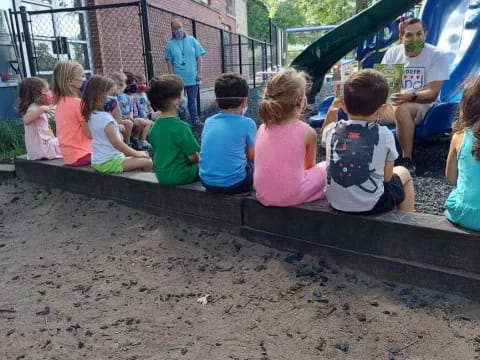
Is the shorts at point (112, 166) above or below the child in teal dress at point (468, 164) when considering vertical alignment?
below

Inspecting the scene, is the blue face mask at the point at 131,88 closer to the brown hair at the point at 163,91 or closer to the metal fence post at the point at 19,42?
the metal fence post at the point at 19,42

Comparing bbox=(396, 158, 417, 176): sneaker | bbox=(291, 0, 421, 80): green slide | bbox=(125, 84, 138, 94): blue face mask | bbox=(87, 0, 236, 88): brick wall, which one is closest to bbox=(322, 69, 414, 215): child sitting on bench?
bbox=(396, 158, 417, 176): sneaker

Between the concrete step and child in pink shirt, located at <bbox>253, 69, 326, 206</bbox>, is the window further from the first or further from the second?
child in pink shirt, located at <bbox>253, 69, 326, 206</bbox>

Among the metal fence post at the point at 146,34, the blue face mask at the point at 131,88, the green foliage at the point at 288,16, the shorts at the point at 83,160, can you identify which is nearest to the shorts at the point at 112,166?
the shorts at the point at 83,160

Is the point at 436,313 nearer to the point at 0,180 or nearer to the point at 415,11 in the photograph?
the point at 0,180

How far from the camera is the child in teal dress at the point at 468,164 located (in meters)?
2.22

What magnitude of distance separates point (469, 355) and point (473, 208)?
73 centimetres

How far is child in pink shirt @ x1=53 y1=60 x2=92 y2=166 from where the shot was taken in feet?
13.6

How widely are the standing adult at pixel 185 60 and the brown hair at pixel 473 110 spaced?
19.3ft

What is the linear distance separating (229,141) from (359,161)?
37.0 inches

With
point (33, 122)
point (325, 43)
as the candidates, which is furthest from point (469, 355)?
point (325, 43)

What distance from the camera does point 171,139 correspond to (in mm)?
3322

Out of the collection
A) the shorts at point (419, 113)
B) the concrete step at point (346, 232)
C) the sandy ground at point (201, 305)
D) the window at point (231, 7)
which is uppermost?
the window at point (231, 7)

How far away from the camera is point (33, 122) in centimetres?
446
